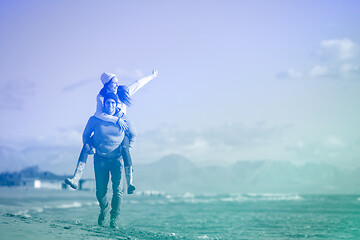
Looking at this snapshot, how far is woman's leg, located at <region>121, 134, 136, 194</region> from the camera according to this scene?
11586 mm

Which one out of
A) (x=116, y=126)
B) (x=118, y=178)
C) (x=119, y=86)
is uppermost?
(x=119, y=86)

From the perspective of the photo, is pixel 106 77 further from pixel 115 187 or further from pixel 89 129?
pixel 115 187

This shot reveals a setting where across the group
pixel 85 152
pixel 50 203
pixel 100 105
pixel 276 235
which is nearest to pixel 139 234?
pixel 85 152

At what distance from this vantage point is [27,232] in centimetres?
988

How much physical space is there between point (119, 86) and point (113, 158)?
1.88 m

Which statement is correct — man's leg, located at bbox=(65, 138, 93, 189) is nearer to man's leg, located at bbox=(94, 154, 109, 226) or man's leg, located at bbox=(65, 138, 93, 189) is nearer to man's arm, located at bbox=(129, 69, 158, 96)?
man's leg, located at bbox=(94, 154, 109, 226)

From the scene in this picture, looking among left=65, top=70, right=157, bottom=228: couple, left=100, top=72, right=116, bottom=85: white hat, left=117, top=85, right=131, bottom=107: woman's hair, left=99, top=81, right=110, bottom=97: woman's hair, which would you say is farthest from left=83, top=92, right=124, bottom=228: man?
left=100, top=72, right=116, bottom=85: white hat

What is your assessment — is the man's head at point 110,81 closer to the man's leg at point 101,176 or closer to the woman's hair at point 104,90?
the woman's hair at point 104,90

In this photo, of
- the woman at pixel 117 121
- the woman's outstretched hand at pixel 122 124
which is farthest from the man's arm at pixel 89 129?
the woman's outstretched hand at pixel 122 124

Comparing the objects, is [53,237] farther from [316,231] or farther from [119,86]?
[316,231]

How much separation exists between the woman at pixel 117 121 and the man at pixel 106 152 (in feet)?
0.35

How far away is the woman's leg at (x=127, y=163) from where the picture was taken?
1159 cm

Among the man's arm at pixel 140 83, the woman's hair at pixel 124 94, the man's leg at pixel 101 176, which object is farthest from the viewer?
the man's arm at pixel 140 83

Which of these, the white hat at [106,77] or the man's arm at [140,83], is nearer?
the white hat at [106,77]
